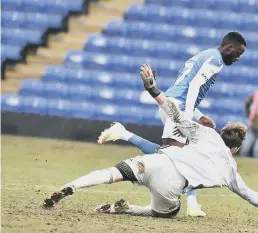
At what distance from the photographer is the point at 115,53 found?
2002cm

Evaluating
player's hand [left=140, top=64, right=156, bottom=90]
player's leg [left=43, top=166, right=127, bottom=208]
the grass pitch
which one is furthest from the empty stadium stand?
player's hand [left=140, top=64, right=156, bottom=90]

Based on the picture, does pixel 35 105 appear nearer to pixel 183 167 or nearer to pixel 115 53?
pixel 115 53

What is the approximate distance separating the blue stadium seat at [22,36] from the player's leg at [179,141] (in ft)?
36.7

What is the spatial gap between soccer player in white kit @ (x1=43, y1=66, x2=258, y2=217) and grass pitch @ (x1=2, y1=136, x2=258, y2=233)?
33cm

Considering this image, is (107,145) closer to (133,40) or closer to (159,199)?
(133,40)

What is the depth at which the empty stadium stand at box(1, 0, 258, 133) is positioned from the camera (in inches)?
741

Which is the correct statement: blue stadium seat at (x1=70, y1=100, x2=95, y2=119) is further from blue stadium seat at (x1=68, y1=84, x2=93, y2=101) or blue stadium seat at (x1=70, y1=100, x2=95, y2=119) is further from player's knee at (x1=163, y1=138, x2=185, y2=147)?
player's knee at (x1=163, y1=138, x2=185, y2=147)

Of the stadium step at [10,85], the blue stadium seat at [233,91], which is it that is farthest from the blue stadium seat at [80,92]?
the blue stadium seat at [233,91]

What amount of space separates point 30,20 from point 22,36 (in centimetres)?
58

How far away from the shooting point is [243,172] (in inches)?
577

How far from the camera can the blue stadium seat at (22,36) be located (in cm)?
2027

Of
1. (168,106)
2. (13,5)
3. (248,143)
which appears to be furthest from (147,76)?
(13,5)

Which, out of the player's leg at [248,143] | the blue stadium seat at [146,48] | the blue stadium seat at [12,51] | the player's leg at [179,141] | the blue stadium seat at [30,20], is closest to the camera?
the player's leg at [179,141]

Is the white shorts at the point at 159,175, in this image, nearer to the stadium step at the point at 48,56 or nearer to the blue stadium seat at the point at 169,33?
the blue stadium seat at the point at 169,33
